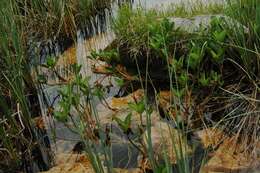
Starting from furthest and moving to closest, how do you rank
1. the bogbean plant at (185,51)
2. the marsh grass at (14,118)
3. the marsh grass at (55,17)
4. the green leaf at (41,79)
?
the marsh grass at (55,17)
the green leaf at (41,79)
the bogbean plant at (185,51)
the marsh grass at (14,118)

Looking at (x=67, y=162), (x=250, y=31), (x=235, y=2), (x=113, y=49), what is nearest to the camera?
(x=67, y=162)

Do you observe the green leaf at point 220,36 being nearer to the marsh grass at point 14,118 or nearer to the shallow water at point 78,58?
the shallow water at point 78,58

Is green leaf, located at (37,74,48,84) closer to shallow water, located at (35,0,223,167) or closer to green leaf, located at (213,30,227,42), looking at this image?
shallow water, located at (35,0,223,167)

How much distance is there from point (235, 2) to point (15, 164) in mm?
1766

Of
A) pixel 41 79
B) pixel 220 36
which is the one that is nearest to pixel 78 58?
pixel 41 79

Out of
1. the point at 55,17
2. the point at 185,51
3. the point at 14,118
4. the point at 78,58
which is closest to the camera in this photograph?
the point at 14,118

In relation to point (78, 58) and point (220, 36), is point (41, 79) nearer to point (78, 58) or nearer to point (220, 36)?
point (78, 58)

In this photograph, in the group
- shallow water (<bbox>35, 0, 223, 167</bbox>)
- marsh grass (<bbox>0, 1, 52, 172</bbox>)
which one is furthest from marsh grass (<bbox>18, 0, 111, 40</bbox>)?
marsh grass (<bbox>0, 1, 52, 172</bbox>)

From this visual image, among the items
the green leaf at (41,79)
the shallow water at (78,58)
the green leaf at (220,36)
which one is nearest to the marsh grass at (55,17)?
the shallow water at (78,58)

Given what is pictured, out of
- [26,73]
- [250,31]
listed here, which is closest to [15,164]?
[26,73]

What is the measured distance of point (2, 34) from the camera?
306cm

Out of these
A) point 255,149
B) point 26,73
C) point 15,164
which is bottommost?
point 15,164

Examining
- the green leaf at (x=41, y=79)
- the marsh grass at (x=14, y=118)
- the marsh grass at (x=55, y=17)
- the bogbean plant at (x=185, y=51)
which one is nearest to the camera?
the marsh grass at (x=14, y=118)

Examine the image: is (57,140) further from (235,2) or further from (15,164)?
(235,2)
